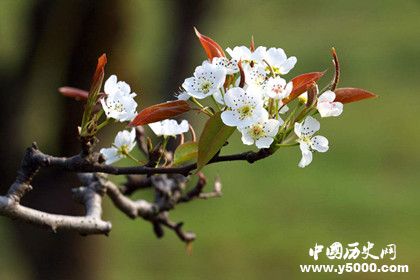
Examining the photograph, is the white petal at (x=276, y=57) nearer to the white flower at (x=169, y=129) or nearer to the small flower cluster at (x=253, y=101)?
the small flower cluster at (x=253, y=101)

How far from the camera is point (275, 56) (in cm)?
94

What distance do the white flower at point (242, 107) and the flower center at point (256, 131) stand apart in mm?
14

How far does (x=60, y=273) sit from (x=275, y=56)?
5.62 ft

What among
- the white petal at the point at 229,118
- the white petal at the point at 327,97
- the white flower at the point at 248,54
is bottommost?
the white petal at the point at 229,118

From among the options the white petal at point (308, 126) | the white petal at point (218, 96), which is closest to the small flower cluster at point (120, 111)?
the white petal at point (218, 96)

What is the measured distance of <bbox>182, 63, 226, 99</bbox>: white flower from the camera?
2.88 ft

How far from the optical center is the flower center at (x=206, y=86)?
0.88m

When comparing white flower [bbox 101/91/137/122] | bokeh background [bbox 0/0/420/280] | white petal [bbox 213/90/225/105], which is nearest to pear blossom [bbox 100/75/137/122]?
white flower [bbox 101/91/137/122]

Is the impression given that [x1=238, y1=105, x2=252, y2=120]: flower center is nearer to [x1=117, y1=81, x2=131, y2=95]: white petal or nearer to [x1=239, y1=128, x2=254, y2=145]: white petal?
[x1=239, y1=128, x2=254, y2=145]: white petal

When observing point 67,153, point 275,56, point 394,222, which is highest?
point 394,222

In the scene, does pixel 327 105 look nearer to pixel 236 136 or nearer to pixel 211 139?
pixel 211 139

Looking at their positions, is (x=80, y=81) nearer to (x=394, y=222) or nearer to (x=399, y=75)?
(x=394, y=222)

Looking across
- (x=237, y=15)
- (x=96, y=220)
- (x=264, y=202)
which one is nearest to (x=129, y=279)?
(x=264, y=202)

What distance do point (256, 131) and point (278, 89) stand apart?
0.05 m
